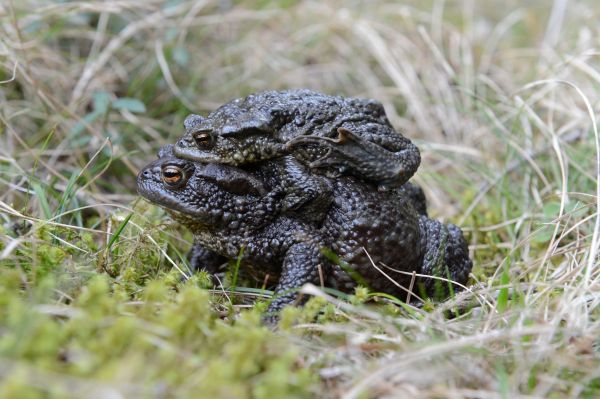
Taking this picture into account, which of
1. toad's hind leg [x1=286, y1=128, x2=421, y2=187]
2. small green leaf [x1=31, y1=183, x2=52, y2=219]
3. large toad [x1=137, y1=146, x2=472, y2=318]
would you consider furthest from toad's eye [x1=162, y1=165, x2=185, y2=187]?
small green leaf [x1=31, y1=183, x2=52, y2=219]

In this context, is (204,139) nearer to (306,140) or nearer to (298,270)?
(306,140)

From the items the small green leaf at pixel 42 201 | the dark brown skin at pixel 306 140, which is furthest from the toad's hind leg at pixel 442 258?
the small green leaf at pixel 42 201

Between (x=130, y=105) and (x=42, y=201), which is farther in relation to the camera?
(x=130, y=105)

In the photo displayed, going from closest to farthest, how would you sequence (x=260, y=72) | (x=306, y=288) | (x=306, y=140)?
(x=306, y=288) < (x=306, y=140) < (x=260, y=72)

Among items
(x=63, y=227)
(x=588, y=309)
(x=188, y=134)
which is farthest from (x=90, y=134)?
(x=588, y=309)

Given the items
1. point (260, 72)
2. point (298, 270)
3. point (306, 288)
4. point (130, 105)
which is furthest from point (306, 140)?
point (260, 72)

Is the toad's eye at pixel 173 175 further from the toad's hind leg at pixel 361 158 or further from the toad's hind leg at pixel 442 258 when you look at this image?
the toad's hind leg at pixel 442 258

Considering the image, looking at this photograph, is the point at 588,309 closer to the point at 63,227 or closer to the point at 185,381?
the point at 185,381

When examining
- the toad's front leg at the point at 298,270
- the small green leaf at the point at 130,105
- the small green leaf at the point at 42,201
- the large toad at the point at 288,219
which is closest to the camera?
the toad's front leg at the point at 298,270
